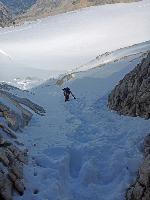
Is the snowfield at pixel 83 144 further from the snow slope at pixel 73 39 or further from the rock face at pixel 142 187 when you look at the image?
the snow slope at pixel 73 39

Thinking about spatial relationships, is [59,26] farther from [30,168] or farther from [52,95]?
[30,168]

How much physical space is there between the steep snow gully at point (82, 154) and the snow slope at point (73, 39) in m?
51.9

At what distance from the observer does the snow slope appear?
92.1m

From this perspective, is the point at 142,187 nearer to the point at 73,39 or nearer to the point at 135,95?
the point at 135,95

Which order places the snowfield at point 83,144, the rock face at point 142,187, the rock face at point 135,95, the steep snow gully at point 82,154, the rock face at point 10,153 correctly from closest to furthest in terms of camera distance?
the rock face at point 142,187 < the rock face at point 10,153 < the steep snow gully at point 82,154 < the snowfield at point 83,144 < the rock face at point 135,95

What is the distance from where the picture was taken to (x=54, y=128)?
897 inches

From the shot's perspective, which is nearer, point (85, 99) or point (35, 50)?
point (85, 99)

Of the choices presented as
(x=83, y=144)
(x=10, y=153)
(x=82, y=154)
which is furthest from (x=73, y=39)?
(x=10, y=153)

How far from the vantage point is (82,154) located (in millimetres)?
18312

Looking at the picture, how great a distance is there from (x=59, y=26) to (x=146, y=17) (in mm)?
29147

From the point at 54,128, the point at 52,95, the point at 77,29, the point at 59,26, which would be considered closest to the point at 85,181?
the point at 54,128

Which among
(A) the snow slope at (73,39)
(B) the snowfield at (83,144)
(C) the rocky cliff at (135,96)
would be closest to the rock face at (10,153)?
(B) the snowfield at (83,144)

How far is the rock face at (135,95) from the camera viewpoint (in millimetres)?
22000

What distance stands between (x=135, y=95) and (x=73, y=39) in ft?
320
